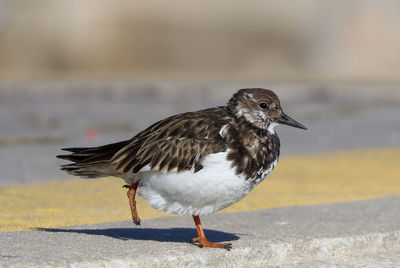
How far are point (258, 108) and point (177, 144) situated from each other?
64 centimetres

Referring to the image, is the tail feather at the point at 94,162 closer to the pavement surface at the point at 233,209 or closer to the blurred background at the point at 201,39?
the pavement surface at the point at 233,209

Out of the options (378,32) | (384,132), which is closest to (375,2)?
(378,32)

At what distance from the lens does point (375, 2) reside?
30406mm

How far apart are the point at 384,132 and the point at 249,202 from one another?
6.36 m

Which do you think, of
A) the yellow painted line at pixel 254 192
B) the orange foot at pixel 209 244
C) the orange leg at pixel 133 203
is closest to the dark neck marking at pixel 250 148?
the orange foot at pixel 209 244

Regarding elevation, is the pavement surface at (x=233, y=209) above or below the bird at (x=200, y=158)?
below

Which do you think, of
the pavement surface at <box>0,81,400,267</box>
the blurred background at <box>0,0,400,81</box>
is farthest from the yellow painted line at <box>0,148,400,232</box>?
the blurred background at <box>0,0,400,81</box>

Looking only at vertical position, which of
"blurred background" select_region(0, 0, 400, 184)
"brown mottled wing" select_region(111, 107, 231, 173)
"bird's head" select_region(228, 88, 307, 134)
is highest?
"bird's head" select_region(228, 88, 307, 134)

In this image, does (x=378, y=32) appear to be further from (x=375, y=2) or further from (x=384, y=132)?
(x=384, y=132)

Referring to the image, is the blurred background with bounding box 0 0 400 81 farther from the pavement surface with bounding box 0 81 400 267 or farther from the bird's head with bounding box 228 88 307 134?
the bird's head with bounding box 228 88 307 134

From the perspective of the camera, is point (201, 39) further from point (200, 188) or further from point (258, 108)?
point (200, 188)

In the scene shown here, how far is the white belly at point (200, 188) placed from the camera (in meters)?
5.62

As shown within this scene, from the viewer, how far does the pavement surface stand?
587 cm

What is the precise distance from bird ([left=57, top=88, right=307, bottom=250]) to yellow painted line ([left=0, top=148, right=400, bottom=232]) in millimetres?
1060
